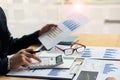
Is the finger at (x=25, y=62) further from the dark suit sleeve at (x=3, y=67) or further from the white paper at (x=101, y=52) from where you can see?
the white paper at (x=101, y=52)

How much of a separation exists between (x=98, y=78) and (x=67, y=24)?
0.49m

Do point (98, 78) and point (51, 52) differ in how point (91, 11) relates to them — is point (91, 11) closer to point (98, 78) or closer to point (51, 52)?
point (51, 52)

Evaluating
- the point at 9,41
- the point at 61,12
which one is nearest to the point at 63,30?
the point at 9,41

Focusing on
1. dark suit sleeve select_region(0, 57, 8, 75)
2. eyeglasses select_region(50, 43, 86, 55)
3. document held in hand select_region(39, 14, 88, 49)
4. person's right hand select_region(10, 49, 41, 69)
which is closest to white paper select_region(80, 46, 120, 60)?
eyeglasses select_region(50, 43, 86, 55)

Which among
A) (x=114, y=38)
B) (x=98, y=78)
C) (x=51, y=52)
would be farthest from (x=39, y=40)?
(x=98, y=78)

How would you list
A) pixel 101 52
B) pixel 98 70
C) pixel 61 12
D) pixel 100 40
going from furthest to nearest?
pixel 61 12
pixel 100 40
pixel 101 52
pixel 98 70

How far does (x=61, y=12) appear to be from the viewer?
2.83 metres

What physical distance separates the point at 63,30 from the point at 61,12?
4.71ft

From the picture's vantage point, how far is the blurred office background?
2.80 meters

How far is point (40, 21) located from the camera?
9.46ft

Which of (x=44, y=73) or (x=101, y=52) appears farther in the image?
(x=101, y=52)

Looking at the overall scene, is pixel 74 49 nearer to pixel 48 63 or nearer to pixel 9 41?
pixel 48 63

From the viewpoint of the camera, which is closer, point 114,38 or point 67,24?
point 67,24

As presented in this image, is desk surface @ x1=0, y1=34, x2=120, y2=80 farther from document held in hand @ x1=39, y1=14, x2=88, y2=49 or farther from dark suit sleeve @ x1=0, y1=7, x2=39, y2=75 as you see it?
dark suit sleeve @ x1=0, y1=7, x2=39, y2=75
